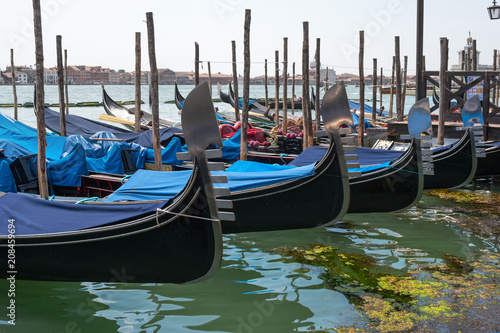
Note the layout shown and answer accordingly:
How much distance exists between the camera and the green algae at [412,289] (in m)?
3.72

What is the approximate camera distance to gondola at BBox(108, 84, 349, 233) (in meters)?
5.29

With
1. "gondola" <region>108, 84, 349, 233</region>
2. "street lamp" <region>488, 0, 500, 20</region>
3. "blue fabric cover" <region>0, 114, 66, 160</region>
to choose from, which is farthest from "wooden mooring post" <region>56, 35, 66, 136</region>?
"street lamp" <region>488, 0, 500, 20</region>

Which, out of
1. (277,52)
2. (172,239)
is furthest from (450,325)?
(277,52)

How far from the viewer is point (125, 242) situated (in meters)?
3.95

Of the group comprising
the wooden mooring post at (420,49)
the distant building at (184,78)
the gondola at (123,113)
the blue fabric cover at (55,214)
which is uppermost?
the distant building at (184,78)

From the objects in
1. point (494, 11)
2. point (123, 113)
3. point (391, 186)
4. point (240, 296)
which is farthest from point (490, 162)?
point (123, 113)

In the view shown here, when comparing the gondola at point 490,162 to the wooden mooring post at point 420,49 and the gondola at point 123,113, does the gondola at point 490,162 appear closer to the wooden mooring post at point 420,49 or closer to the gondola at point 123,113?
the wooden mooring post at point 420,49

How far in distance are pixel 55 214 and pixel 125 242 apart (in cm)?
65

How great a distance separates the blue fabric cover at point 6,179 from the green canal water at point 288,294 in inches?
81.0

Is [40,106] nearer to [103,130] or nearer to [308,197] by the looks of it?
[308,197]

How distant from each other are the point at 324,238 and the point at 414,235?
0.96 m

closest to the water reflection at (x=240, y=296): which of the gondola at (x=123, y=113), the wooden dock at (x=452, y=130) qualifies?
the wooden dock at (x=452, y=130)

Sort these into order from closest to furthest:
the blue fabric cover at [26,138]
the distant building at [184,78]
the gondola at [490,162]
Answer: the blue fabric cover at [26,138]
the gondola at [490,162]
the distant building at [184,78]

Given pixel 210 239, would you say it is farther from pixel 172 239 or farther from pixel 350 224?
pixel 350 224
